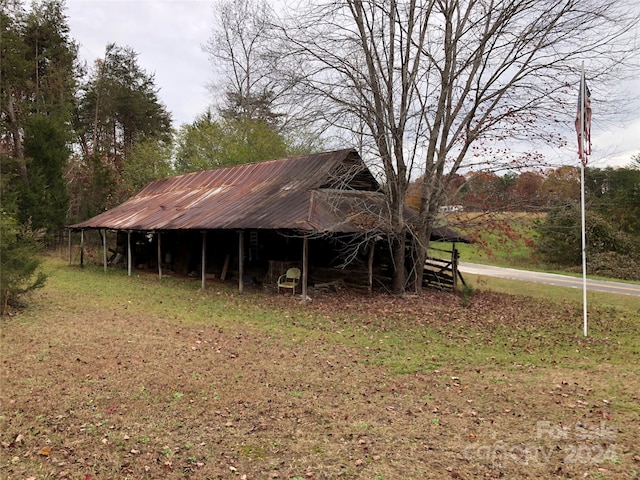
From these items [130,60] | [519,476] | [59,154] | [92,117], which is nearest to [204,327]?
[519,476]

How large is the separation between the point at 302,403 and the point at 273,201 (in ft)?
34.1

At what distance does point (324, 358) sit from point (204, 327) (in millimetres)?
3020

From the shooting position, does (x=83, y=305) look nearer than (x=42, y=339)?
No

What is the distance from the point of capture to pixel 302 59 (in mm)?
12766

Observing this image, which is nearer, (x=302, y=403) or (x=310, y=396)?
(x=302, y=403)

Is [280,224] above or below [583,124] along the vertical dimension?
below

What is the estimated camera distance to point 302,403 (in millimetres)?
5301

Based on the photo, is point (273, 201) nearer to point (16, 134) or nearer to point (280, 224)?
point (280, 224)

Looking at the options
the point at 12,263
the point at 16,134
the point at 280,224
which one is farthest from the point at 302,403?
the point at 16,134

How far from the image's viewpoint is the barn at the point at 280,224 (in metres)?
13.3

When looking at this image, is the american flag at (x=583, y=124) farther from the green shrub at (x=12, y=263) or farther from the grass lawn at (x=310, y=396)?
the green shrub at (x=12, y=263)

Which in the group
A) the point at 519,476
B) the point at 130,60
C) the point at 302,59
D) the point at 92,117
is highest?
the point at 130,60

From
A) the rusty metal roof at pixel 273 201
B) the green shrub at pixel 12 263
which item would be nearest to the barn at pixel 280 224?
the rusty metal roof at pixel 273 201

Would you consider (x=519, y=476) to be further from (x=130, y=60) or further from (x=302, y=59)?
(x=130, y=60)
